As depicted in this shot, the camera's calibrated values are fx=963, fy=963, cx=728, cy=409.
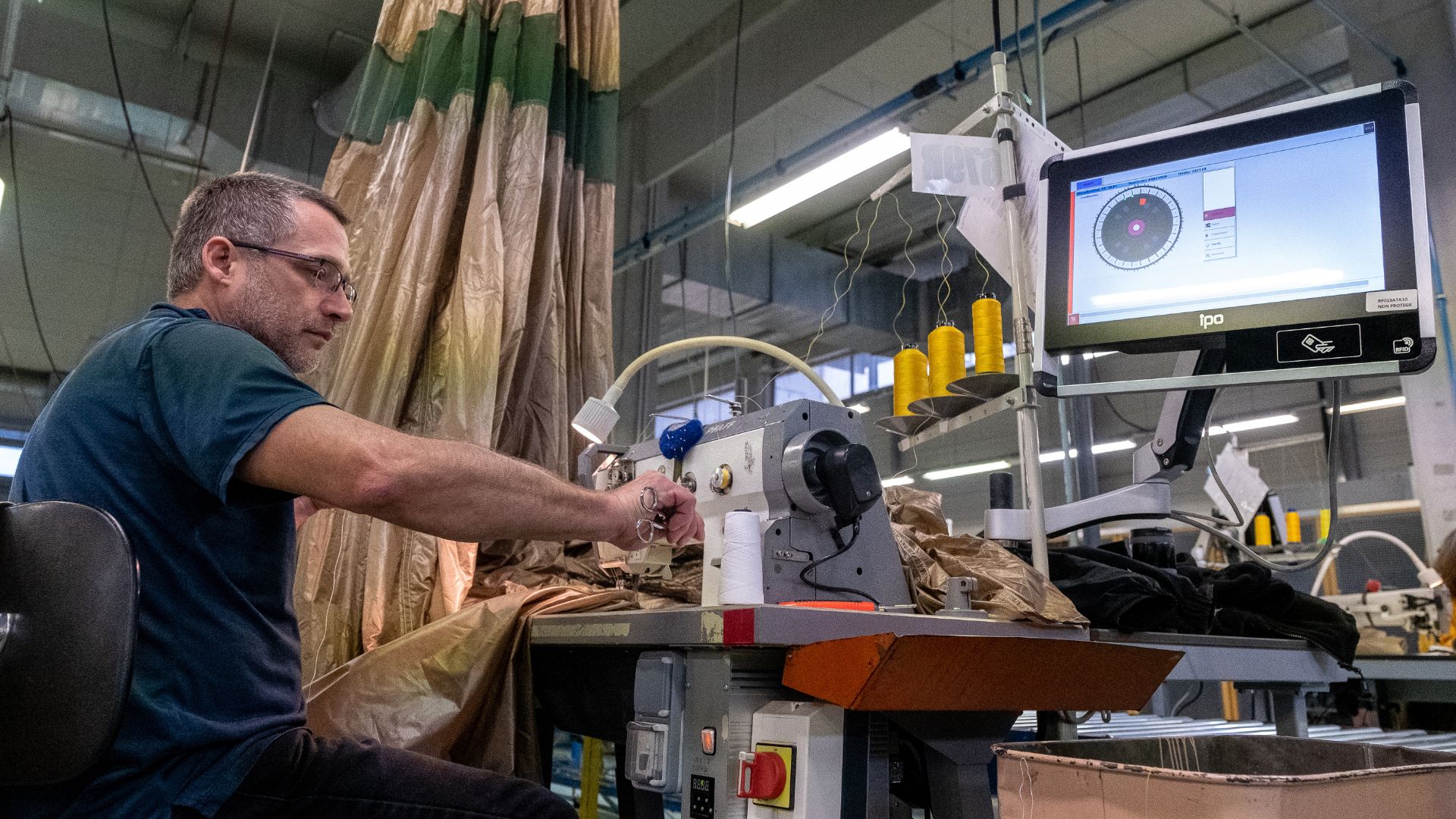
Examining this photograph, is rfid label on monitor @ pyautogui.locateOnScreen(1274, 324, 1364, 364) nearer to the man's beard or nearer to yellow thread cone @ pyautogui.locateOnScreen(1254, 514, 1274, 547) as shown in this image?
the man's beard

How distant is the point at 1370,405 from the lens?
28.3ft

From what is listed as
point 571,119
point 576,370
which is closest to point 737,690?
point 576,370

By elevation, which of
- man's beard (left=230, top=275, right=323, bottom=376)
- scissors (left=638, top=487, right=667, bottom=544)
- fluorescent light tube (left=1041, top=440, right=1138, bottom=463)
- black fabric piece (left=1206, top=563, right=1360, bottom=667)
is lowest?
black fabric piece (left=1206, top=563, right=1360, bottom=667)

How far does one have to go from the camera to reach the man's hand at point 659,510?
1229mm

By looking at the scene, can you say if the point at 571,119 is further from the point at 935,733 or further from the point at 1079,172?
the point at 935,733

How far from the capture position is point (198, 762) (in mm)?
1017

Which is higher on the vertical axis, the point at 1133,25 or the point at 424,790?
the point at 1133,25

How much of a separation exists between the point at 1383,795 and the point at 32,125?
6.28 metres

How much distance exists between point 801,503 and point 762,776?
1.36 ft

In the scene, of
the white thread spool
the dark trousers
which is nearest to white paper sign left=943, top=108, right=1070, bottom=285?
the white thread spool

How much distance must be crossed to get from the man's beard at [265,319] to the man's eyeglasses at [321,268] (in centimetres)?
4

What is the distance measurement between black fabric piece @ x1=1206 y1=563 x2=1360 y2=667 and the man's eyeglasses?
1.53m

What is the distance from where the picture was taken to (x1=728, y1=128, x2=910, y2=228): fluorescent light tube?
406 cm

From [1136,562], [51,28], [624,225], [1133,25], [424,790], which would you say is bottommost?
[424,790]
